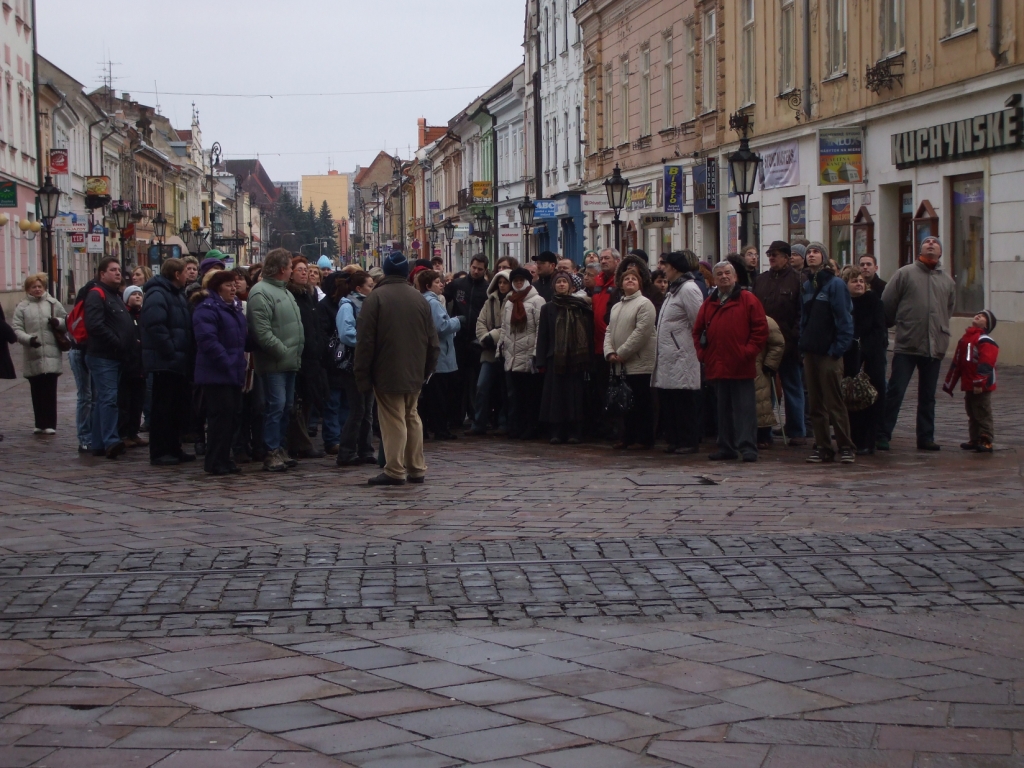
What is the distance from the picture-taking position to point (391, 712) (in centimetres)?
491

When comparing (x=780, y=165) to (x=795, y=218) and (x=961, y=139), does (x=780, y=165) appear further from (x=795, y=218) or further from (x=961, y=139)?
(x=961, y=139)

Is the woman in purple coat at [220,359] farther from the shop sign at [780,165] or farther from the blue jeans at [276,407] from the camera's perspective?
the shop sign at [780,165]

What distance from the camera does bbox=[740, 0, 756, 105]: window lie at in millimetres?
29625

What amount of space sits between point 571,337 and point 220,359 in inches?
139

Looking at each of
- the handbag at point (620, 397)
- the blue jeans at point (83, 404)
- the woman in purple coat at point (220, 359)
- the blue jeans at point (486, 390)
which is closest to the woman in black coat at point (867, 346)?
the handbag at point (620, 397)

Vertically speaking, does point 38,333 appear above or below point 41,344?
above

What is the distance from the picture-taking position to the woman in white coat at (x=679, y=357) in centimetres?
1206

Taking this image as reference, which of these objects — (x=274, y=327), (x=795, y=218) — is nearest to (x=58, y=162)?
(x=795, y=218)

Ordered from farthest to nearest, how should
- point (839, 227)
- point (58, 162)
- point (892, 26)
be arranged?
point (58, 162)
point (839, 227)
point (892, 26)

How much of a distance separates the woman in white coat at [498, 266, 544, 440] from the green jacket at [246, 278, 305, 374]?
2.68 metres

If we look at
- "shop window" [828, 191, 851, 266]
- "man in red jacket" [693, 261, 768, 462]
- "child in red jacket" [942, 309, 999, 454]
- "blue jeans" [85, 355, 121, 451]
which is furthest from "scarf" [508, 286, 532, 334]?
"shop window" [828, 191, 851, 266]

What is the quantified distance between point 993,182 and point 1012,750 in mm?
16808

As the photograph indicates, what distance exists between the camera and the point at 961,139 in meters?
20.5

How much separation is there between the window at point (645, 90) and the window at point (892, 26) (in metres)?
14.6
